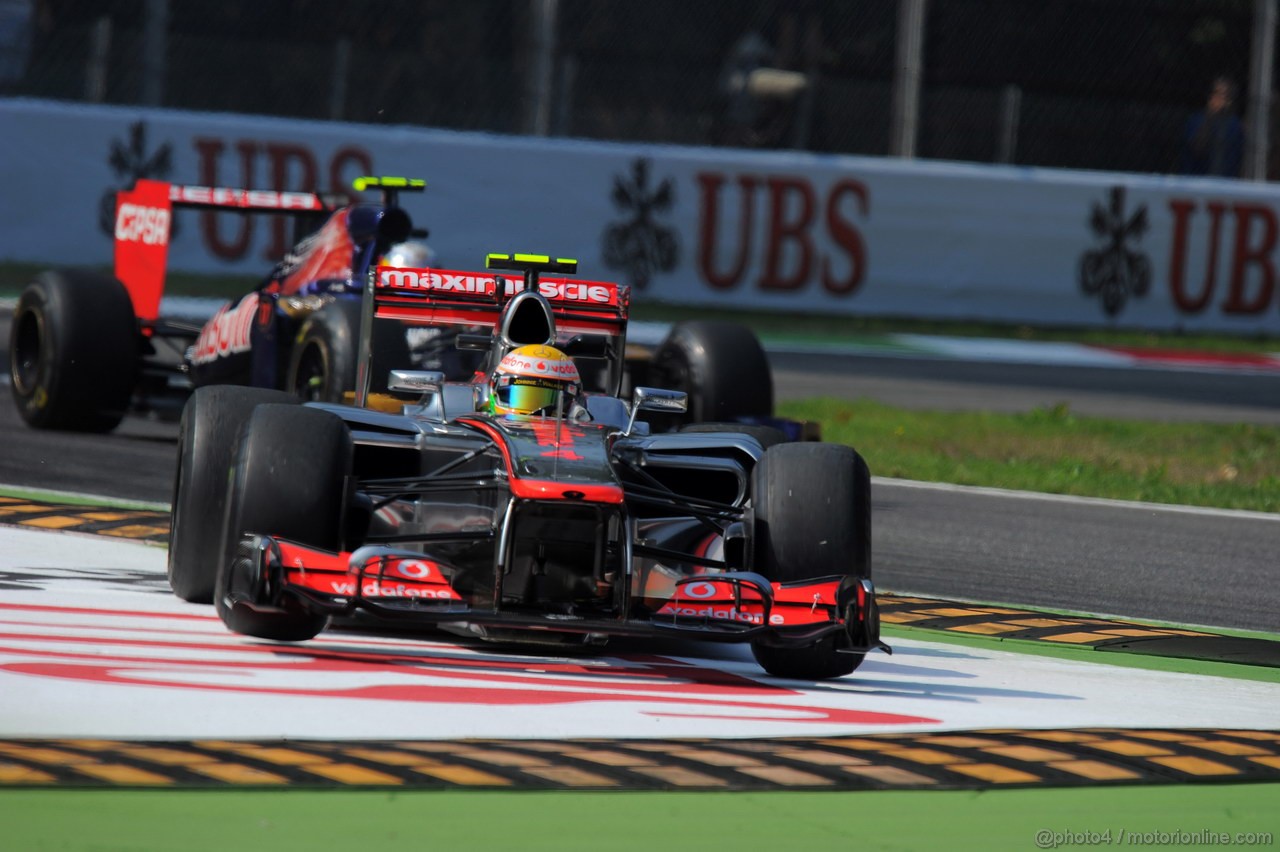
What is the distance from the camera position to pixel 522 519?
18.9ft

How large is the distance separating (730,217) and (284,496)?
13676 millimetres

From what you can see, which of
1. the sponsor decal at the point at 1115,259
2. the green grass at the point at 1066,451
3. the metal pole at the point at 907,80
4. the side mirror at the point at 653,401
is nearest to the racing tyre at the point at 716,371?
the green grass at the point at 1066,451

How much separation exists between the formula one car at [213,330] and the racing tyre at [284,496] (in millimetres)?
3657

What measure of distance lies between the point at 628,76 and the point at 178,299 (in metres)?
5.32

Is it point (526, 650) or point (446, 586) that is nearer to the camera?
point (446, 586)

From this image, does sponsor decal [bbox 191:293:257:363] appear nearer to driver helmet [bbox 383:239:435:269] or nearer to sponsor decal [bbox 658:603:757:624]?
driver helmet [bbox 383:239:435:269]

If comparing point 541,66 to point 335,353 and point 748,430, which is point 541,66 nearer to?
point 335,353

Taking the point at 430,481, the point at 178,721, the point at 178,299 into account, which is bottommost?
the point at 178,721

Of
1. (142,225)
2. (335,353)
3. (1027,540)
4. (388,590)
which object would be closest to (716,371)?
(1027,540)

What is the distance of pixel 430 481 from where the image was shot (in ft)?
20.2

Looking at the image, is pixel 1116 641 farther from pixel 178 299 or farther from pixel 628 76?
pixel 628 76

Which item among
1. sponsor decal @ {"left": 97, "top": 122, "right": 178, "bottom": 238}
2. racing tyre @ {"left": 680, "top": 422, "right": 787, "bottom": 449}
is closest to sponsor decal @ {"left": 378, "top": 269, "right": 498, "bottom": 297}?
racing tyre @ {"left": 680, "top": 422, "right": 787, "bottom": 449}

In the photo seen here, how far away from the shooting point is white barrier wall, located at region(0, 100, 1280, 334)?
18438 mm

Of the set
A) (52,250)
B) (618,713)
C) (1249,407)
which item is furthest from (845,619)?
(52,250)
